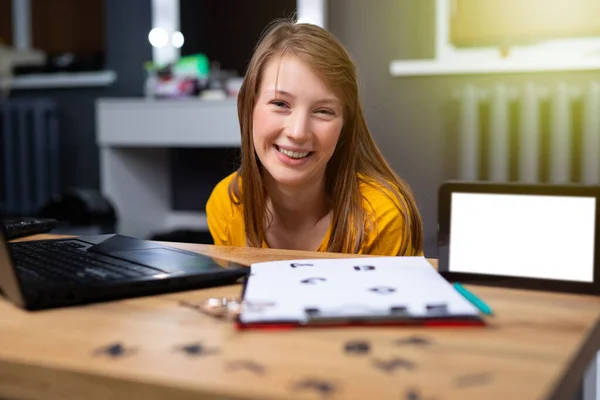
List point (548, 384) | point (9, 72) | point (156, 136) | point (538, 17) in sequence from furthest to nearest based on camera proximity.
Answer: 1. point (9, 72)
2. point (156, 136)
3. point (538, 17)
4. point (548, 384)

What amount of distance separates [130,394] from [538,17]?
2472 millimetres

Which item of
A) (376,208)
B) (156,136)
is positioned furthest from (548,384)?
(156,136)

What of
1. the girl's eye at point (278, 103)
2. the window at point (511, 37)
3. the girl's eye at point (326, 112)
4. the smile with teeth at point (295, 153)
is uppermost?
the window at point (511, 37)

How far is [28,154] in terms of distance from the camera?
3809 millimetres

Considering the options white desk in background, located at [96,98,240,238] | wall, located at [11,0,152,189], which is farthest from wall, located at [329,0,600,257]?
wall, located at [11,0,152,189]

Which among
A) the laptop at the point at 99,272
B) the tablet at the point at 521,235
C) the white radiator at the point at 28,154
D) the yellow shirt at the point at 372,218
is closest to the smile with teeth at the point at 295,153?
the yellow shirt at the point at 372,218

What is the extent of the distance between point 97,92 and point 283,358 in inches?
138

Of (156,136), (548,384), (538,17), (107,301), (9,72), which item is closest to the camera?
(548,384)

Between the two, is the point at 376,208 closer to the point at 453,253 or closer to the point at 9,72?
the point at 453,253

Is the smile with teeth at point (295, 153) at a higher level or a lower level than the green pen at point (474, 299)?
higher

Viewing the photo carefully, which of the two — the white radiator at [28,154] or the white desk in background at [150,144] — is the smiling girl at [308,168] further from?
the white radiator at [28,154]

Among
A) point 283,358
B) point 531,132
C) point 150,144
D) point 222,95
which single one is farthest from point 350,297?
point 150,144

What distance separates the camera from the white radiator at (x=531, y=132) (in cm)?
242

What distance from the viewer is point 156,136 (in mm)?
2994
